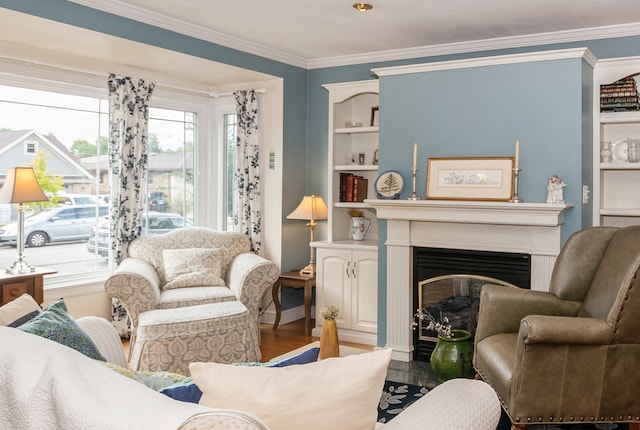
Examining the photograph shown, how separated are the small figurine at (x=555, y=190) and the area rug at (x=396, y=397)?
1.51m

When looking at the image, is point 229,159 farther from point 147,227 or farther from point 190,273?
point 190,273

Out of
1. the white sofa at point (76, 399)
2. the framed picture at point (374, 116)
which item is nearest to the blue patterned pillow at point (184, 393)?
the white sofa at point (76, 399)

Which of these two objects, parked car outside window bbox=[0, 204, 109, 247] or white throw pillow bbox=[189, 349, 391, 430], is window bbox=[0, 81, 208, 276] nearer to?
parked car outside window bbox=[0, 204, 109, 247]

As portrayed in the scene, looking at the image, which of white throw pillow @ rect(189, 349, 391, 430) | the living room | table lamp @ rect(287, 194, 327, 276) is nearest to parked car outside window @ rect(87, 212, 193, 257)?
the living room

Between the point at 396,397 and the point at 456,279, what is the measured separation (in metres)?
1.05

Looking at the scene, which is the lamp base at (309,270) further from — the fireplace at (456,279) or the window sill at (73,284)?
the window sill at (73,284)

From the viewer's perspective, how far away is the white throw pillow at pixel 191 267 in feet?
15.5

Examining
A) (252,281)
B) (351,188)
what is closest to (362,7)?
(351,188)

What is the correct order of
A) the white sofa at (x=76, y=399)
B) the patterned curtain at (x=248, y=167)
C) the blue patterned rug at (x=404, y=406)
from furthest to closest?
the patterned curtain at (x=248, y=167), the blue patterned rug at (x=404, y=406), the white sofa at (x=76, y=399)

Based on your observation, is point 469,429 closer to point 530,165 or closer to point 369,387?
point 369,387

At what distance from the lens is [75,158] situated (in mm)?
4949

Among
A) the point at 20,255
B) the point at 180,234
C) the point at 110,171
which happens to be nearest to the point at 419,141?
the point at 180,234

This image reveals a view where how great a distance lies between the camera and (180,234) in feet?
16.9

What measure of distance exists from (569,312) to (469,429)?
2.13 m
